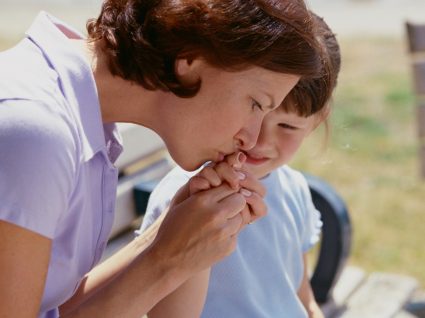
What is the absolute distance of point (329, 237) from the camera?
294 cm

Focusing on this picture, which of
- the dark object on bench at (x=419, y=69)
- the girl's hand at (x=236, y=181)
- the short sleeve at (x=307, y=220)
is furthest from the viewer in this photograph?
the dark object on bench at (x=419, y=69)

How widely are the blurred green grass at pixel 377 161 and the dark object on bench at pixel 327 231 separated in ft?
2.33

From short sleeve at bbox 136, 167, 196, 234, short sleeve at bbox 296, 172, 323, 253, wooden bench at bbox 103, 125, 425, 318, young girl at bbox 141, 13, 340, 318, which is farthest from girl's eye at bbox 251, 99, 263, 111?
wooden bench at bbox 103, 125, 425, 318

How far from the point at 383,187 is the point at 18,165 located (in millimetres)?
3806

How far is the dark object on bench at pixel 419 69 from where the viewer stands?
12.2ft

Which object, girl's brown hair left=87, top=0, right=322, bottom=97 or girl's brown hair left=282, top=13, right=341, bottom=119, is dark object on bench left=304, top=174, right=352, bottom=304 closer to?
girl's brown hair left=282, top=13, right=341, bottom=119

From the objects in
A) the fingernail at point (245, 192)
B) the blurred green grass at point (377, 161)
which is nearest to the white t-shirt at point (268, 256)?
the fingernail at point (245, 192)

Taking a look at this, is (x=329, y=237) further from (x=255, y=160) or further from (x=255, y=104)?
(x=255, y=104)

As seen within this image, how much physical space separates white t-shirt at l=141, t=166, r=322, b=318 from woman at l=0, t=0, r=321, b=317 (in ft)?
0.91

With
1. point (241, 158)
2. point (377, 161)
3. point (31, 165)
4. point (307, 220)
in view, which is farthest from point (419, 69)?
point (31, 165)

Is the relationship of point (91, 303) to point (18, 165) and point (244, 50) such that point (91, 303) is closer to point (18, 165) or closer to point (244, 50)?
point (18, 165)

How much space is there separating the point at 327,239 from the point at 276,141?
807 millimetres

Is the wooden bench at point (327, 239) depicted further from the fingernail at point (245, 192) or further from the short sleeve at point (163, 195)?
the fingernail at point (245, 192)

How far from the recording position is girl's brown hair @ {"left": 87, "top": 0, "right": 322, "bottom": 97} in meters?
1.85
